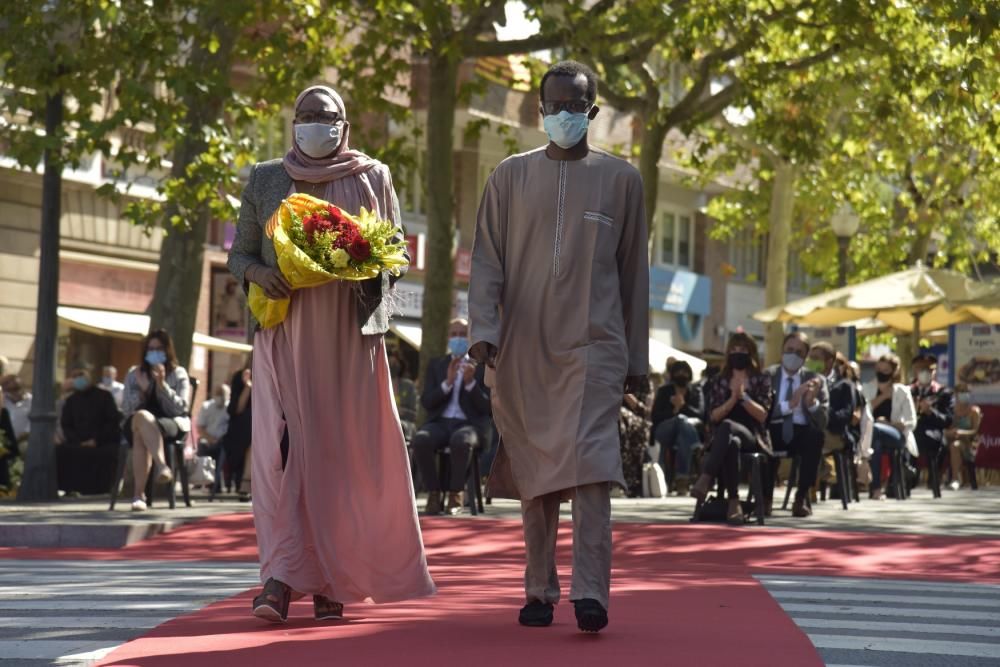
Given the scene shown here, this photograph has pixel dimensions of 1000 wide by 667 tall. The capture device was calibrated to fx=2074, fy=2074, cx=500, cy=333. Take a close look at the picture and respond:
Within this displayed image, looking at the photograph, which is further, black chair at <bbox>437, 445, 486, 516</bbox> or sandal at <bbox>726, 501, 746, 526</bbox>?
black chair at <bbox>437, 445, 486, 516</bbox>

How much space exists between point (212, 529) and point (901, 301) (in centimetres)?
1344

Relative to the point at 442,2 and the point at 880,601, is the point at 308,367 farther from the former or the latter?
the point at 442,2

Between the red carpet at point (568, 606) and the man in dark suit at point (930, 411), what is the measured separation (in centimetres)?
951

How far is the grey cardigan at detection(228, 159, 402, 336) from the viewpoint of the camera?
8461 mm

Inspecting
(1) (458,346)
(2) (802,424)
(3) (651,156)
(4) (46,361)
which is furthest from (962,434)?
(4) (46,361)

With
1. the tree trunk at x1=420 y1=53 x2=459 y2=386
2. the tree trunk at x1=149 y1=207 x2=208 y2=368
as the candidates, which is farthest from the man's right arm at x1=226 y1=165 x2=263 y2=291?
the tree trunk at x1=420 y1=53 x2=459 y2=386

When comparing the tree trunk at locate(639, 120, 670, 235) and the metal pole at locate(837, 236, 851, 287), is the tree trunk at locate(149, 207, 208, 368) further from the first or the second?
the metal pole at locate(837, 236, 851, 287)

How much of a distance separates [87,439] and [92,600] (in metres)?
12.7

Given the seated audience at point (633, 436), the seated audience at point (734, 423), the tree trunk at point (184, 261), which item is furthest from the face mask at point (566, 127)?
the tree trunk at point (184, 261)

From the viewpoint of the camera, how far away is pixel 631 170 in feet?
26.6

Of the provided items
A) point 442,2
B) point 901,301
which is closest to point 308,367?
point 442,2

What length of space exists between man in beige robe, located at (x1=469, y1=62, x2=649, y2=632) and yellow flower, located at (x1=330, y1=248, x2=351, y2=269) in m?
0.51

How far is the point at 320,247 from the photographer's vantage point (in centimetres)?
817

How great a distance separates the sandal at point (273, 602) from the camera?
315 inches
